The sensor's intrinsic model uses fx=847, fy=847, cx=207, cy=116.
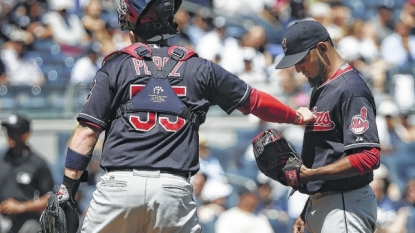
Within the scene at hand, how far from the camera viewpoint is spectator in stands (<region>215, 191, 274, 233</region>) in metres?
8.73

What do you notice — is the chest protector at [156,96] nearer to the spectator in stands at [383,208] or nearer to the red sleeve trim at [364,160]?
the red sleeve trim at [364,160]

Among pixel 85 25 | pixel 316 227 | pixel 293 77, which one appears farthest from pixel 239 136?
pixel 316 227

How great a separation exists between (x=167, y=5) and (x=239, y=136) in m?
6.86

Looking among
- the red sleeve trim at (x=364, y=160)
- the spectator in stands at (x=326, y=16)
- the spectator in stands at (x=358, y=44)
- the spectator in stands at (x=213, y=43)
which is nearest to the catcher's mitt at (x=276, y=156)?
the red sleeve trim at (x=364, y=160)

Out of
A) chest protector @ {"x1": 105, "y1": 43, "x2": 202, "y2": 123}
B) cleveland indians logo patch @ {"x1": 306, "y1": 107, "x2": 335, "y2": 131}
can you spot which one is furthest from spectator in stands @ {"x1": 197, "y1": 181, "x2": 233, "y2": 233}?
chest protector @ {"x1": 105, "y1": 43, "x2": 202, "y2": 123}

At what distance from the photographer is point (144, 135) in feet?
14.4

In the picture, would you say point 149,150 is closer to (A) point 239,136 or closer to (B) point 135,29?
(B) point 135,29

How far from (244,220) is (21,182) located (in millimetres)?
2444

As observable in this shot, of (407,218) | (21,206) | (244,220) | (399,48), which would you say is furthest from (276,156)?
(399,48)

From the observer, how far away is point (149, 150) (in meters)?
4.38

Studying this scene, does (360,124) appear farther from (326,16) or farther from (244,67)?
(326,16)

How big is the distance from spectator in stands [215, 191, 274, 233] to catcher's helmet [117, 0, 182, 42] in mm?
4371

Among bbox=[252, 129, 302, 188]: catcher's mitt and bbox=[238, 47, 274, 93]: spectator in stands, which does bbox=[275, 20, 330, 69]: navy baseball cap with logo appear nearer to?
bbox=[252, 129, 302, 188]: catcher's mitt

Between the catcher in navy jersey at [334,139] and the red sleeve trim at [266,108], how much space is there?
209 millimetres
